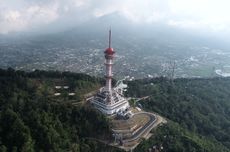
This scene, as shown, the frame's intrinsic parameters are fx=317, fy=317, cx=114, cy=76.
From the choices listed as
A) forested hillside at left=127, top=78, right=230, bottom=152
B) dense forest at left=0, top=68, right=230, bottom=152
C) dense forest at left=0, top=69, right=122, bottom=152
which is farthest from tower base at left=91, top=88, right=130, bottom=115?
forested hillside at left=127, top=78, right=230, bottom=152

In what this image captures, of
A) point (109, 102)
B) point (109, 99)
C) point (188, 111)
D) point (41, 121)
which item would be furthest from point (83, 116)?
point (188, 111)

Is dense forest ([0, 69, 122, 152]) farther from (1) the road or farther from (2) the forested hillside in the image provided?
(2) the forested hillside

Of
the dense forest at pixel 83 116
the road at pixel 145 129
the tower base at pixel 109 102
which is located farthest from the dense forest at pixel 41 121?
the road at pixel 145 129

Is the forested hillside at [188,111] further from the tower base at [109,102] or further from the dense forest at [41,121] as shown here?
the dense forest at [41,121]

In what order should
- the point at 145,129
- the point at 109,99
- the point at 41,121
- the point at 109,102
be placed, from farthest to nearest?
the point at 109,99, the point at 109,102, the point at 145,129, the point at 41,121

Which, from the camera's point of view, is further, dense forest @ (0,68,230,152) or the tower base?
the tower base

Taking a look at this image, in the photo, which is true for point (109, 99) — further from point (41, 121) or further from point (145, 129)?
point (41, 121)
